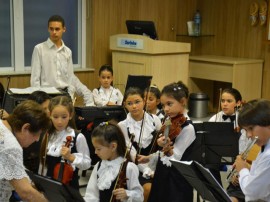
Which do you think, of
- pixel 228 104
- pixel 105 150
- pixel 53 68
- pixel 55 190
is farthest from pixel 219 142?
pixel 53 68

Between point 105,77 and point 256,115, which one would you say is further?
point 105,77

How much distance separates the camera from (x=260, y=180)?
2.07m

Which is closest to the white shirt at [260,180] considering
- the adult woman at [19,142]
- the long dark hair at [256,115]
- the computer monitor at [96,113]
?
the long dark hair at [256,115]

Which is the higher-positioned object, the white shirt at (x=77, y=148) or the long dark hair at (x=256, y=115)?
the long dark hair at (x=256, y=115)

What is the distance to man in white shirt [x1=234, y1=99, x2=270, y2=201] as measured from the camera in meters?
2.06

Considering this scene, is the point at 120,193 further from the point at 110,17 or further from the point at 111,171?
the point at 110,17

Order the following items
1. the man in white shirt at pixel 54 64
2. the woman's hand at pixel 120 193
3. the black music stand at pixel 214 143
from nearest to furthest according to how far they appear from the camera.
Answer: the woman's hand at pixel 120 193 → the black music stand at pixel 214 143 → the man in white shirt at pixel 54 64

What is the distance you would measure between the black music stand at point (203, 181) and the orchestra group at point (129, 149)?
0.13 metres

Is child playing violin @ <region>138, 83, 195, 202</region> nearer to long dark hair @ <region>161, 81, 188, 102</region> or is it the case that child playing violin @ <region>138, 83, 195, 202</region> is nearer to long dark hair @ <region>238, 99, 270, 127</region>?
long dark hair @ <region>161, 81, 188, 102</region>

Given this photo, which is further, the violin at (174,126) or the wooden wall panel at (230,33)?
the wooden wall panel at (230,33)

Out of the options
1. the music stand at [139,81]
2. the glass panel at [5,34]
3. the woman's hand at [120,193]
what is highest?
the glass panel at [5,34]

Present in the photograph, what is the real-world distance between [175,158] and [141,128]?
1.14 feet

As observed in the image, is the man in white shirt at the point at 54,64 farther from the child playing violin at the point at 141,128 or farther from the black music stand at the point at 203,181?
the black music stand at the point at 203,181

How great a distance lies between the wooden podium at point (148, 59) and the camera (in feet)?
17.8
